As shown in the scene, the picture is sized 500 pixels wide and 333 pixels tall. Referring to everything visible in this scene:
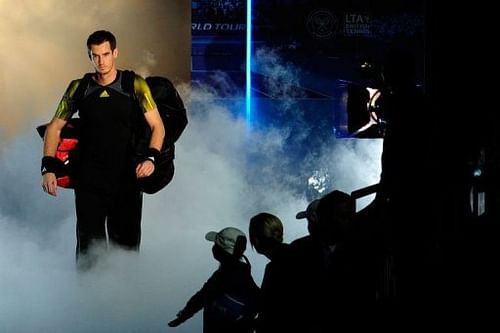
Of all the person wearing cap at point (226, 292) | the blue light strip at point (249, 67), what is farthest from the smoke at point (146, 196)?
the person wearing cap at point (226, 292)

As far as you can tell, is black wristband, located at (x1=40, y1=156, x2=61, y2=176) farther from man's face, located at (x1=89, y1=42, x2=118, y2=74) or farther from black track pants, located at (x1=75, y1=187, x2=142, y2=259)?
man's face, located at (x1=89, y1=42, x2=118, y2=74)

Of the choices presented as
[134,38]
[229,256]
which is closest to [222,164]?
[134,38]

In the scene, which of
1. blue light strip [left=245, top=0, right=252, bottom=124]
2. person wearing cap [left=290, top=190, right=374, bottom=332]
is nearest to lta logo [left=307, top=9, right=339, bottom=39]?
blue light strip [left=245, top=0, right=252, bottom=124]

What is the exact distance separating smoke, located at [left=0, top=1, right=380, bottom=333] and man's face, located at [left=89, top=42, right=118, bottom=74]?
1.88 feet

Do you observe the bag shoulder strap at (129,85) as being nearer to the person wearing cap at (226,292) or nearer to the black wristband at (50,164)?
the black wristband at (50,164)

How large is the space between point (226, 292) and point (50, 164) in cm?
220

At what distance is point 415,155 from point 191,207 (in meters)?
3.19

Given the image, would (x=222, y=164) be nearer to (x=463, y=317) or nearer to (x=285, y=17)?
(x=285, y=17)

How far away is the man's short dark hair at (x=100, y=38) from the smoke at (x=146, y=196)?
1.60 ft

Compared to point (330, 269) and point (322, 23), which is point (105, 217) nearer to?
point (322, 23)

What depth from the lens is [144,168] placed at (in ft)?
19.9

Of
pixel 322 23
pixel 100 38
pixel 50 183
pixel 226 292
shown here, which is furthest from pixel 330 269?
pixel 322 23

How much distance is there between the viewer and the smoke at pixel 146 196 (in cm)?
624

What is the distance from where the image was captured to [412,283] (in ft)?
12.6
